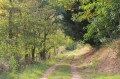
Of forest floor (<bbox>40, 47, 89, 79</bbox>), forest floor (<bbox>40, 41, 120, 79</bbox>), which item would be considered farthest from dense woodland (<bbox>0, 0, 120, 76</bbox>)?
forest floor (<bbox>40, 47, 89, 79</bbox>)

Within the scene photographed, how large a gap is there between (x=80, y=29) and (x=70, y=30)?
1598 mm

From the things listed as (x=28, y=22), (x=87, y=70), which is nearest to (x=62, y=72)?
(x=87, y=70)

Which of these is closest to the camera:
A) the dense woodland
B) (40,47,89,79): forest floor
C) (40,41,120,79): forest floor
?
(40,41,120,79): forest floor

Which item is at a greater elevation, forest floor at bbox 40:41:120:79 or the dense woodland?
the dense woodland

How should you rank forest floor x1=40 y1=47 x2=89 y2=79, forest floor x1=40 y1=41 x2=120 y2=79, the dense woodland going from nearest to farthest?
forest floor x1=40 y1=41 x2=120 y2=79 → forest floor x1=40 y1=47 x2=89 y2=79 → the dense woodland

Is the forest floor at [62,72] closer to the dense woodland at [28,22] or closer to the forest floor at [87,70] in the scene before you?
the forest floor at [87,70]

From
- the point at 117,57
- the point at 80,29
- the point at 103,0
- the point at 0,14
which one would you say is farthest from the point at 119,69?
the point at 80,29

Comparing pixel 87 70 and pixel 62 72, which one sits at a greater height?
pixel 62 72

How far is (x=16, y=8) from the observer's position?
564 inches

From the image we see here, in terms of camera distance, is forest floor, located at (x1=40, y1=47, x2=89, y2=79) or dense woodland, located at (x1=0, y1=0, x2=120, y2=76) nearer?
forest floor, located at (x1=40, y1=47, x2=89, y2=79)

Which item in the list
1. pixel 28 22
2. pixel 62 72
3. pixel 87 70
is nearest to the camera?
pixel 62 72

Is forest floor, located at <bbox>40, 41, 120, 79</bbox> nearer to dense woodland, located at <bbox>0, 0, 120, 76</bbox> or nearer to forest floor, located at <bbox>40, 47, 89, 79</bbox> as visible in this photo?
forest floor, located at <bbox>40, 47, 89, 79</bbox>

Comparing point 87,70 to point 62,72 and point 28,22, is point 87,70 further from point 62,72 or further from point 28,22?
point 28,22

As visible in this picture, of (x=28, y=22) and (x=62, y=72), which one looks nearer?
(x=62, y=72)
